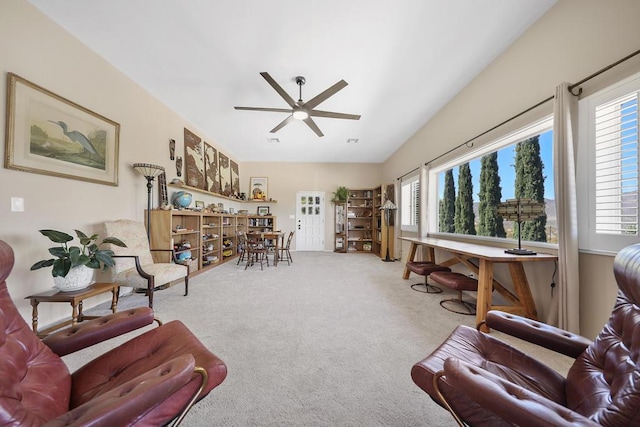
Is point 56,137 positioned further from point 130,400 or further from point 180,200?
point 130,400

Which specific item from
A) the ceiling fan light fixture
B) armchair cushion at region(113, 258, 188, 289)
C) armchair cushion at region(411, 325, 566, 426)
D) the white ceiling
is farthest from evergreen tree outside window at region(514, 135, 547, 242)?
armchair cushion at region(113, 258, 188, 289)

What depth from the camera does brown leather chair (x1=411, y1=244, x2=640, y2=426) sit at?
0.67 meters

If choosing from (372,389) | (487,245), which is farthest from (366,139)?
(372,389)

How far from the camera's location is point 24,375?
0.88 metres

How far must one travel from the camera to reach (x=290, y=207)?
24.8ft

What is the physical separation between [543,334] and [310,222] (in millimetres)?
6644

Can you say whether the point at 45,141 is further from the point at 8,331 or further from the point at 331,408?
the point at 331,408

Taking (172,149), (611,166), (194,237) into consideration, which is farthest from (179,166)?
(611,166)

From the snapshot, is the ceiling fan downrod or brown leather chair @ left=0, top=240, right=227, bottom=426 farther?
the ceiling fan downrod

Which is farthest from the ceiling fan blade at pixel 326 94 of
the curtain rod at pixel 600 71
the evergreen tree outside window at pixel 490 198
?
the evergreen tree outside window at pixel 490 198

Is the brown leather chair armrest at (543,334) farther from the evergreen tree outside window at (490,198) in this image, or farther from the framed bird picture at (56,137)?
the framed bird picture at (56,137)

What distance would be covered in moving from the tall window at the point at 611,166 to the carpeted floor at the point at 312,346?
3.38 feet

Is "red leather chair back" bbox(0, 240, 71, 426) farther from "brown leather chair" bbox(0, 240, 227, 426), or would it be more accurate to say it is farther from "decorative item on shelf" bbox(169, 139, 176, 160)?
"decorative item on shelf" bbox(169, 139, 176, 160)

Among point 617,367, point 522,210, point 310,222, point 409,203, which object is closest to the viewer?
point 617,367
